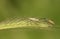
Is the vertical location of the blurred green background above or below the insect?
above

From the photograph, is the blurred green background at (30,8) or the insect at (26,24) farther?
the blurred green background at (30,8)

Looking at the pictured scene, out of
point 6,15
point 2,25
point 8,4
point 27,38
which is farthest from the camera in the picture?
point 8,4

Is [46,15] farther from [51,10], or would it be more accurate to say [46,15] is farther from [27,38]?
[27,38]

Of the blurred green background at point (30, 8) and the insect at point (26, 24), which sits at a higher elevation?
the blurred green background at point (30, 8)

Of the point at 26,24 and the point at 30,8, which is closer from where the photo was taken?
the point at 26,24

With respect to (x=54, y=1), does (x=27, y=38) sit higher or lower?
lower

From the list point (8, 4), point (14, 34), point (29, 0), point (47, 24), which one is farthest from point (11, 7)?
point (47, 24)

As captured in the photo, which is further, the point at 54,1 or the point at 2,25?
the point at 54,1

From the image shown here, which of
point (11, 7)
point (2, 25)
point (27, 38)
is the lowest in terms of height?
point (2, 25)

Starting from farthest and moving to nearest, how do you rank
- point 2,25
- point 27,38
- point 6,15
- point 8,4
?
1. point 8,4
2. point 6,15
3. point 27,38
4. point 2,25

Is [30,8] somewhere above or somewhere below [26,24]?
above

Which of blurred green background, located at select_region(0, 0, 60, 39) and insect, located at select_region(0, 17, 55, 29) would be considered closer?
insect, located at select_region(0, 17, 55, 29)
